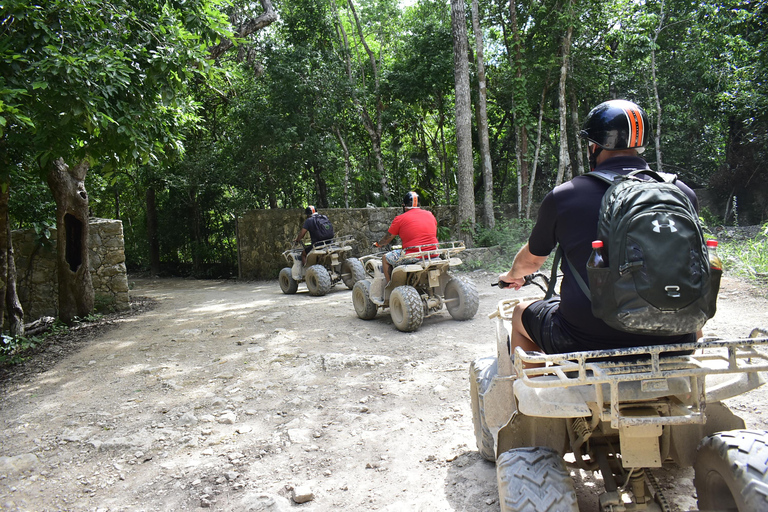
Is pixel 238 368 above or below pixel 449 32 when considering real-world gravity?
below

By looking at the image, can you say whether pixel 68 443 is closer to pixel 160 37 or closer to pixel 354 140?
pixel 160 37

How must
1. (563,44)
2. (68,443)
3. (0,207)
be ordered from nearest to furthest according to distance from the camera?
1. (68,443)
2. (0,207)
3. (563,44)

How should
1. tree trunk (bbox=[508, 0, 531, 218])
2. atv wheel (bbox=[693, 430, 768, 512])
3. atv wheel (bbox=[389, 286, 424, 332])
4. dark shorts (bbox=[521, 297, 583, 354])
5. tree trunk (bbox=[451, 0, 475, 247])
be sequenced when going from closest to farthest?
atv wheel (bbox=[693, 430, 768, 512]) → dark shorts (bbox=[521, 297, 583, 354]) → atv wheel (bbox=[389, 286, 424, 332]) → tree trunk (bbox=[451, 0, 475, 247]) → tree trunk (bbox=[508, 0, 531, 218])

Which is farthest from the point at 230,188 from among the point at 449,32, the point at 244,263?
the point at 449,32

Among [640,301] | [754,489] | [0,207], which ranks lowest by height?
[754,489]

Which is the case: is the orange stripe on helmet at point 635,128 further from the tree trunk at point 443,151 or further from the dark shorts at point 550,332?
the tree trunk at point 443,151

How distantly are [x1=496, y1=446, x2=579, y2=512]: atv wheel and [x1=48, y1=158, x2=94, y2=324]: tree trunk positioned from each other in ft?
27.5

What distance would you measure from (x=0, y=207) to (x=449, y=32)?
12.4 metres

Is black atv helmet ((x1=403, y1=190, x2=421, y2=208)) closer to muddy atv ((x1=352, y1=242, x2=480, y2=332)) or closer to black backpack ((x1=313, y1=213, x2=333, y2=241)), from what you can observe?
muddy atv ((x1=352, y1=242, x2=480, y2=332))

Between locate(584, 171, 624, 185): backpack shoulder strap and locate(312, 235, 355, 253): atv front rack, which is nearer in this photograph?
locate(584, 171, 624, 185): backpack shoulder strap

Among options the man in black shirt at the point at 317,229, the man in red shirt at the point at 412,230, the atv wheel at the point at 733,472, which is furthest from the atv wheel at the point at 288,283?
the atv wheel at the point at 733,472

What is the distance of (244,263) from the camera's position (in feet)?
50.5

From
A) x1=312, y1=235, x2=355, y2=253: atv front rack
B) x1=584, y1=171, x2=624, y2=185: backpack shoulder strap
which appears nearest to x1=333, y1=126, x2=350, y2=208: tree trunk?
x1=312, y1=235, x2=355, y2=253: atv front rack

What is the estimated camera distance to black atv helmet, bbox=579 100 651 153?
2057 millimetres
